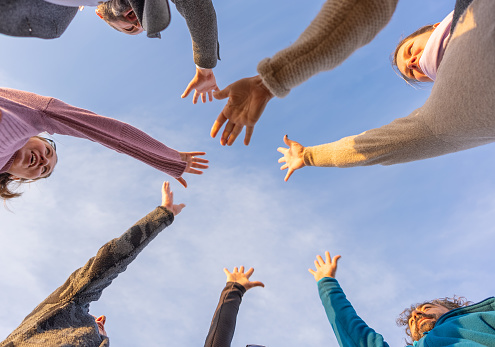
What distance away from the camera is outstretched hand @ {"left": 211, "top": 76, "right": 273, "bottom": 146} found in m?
1.46

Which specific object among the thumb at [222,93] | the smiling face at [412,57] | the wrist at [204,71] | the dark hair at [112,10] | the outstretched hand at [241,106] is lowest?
the outstretched hand at [241,106]

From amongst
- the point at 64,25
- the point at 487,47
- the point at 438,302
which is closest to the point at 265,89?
the point at 487,47

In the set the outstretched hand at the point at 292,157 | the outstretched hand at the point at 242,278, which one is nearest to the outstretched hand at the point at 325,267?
the outstretched hand at the point at 242,278

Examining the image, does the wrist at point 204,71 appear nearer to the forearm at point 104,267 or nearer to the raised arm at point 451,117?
the raised arm at point 451,117

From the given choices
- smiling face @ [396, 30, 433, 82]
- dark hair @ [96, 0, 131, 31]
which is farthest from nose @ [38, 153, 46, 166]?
smiling face @ [396, 30, 433, 82]

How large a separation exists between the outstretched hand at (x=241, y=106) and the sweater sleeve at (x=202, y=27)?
2.48ft

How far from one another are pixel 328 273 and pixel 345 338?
71 cm

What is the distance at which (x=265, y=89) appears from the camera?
1449 millimetres

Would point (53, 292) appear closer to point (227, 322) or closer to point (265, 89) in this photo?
point (227, 322)

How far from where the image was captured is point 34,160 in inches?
113

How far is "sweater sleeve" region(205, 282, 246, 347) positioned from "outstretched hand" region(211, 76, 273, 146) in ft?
7.12

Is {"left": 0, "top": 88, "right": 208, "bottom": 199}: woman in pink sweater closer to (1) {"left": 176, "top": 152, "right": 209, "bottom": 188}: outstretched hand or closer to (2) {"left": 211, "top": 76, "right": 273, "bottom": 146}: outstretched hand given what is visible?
(1) {"left": 176, "top": 152, "right": 209, "bottom": 188}: outstretched hand

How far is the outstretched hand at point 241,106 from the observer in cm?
146

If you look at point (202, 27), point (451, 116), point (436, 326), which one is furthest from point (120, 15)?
point (436, 326)
